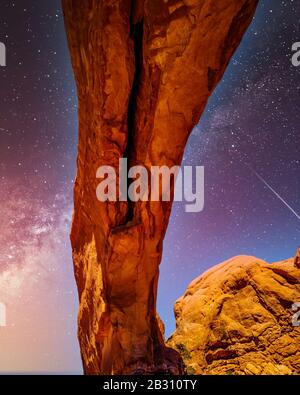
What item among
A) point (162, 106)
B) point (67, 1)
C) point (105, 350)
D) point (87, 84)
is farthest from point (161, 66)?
point (105, 350)

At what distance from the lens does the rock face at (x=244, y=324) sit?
32.6ft

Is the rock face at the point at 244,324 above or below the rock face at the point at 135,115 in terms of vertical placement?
below

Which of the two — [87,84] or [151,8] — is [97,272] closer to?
[87,84]

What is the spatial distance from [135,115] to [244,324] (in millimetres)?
9392

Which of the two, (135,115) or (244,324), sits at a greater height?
(135,115)

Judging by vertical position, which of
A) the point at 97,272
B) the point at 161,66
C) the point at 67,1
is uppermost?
the point at 67,1

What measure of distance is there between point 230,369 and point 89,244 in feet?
22.5

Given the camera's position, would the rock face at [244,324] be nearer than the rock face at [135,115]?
No

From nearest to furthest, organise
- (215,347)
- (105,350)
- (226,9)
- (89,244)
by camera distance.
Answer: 1. (226,9)
2. (105,350)
3. (89,244)
4. (215,347)

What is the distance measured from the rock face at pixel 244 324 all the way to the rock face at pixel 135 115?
14.1 ft

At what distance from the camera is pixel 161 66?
4680 millimetres

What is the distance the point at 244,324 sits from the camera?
1115 centimetres

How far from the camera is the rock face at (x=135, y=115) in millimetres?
4371
